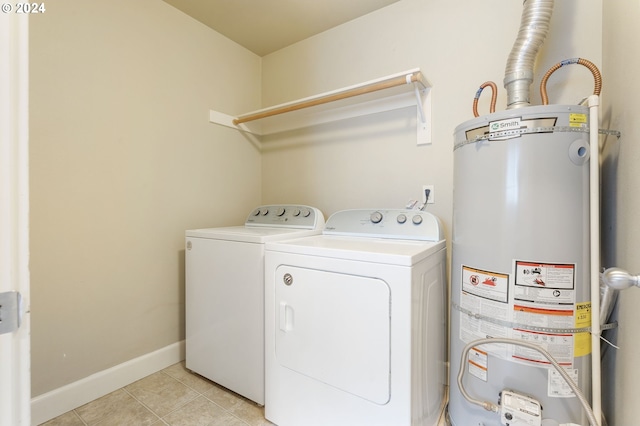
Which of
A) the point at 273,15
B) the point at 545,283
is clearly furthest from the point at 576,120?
the point at 273,15

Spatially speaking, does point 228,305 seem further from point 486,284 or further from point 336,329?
point 486,284

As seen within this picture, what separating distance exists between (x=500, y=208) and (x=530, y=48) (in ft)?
2.46

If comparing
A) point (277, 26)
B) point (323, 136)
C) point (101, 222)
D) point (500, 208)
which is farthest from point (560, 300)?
point (277, 26)

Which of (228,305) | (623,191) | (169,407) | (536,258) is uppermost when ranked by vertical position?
(623,191)

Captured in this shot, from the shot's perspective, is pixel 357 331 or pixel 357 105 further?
pixel 357 105

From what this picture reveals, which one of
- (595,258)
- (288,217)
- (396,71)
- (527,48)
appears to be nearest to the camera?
(595,258)

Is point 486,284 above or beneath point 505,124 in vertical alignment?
beneath

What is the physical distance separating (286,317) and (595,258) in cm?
119

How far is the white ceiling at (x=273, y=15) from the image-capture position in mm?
1859

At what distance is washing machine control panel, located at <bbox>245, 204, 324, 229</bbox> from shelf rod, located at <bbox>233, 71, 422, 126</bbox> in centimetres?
67

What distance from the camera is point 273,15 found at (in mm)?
1968
